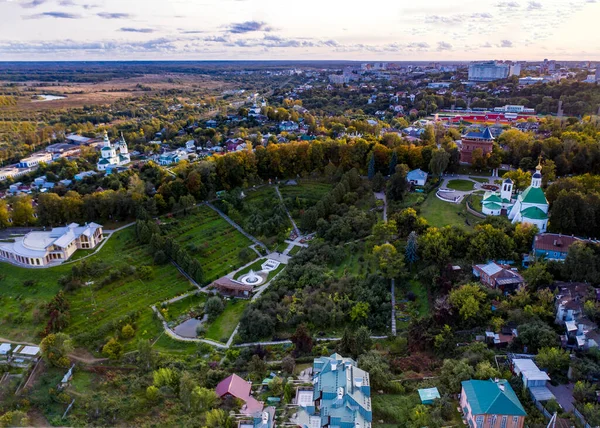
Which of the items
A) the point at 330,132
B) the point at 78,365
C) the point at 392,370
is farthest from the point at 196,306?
the point at 330,132

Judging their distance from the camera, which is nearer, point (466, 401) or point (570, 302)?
point (466, 401)

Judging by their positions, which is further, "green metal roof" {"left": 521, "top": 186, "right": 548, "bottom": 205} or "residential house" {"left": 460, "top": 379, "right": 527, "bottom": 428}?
"green metal roof" {"left": 521, "top": 186, "right": 548, "bottom": 205}

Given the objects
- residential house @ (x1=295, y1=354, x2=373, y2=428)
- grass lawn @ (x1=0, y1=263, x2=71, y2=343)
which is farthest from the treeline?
grass lawn @ (x1=0, y1=263, x2=71, y2=343)

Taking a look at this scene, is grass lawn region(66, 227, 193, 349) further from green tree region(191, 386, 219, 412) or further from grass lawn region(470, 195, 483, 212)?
grass lawn region(470, 195, 483, 212)

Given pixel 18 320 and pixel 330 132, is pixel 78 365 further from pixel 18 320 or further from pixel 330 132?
pixel 330 132

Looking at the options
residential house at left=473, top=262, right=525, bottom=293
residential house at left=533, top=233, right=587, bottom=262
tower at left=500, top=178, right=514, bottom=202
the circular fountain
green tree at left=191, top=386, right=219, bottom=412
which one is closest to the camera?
green tree at left=191, top=386, right=219, bottom=412

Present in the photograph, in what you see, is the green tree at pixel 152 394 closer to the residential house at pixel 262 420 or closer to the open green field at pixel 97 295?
the residential house at pixel 262 420

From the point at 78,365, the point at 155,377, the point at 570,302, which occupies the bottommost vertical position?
the point at 78,365
